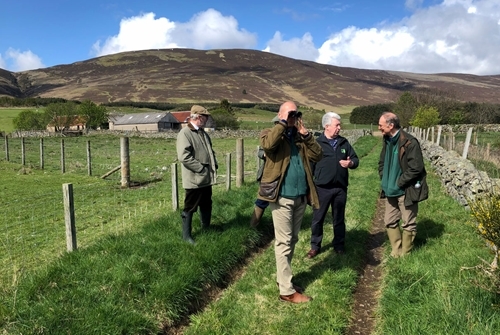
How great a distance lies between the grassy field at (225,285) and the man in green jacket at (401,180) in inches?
13.8

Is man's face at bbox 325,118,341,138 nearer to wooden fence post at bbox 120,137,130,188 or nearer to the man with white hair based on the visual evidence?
the man with white hair

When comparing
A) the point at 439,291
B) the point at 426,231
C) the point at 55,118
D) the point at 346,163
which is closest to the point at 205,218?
the point at 346,163

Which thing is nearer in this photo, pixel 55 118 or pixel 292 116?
pixel 292 116

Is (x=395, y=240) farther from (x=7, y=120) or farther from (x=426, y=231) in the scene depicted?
(x=7, y=120)

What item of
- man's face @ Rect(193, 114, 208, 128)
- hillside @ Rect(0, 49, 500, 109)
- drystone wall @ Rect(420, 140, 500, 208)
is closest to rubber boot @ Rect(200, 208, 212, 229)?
man's face @ Rect(193, 114, 208, 128)

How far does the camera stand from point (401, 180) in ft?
18.4

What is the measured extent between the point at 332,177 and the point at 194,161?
7.18 feet

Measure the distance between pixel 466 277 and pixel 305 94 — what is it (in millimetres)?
157592

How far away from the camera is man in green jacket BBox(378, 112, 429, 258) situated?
5.56 m

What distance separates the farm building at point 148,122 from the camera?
8131 cm

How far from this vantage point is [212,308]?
4.68 m

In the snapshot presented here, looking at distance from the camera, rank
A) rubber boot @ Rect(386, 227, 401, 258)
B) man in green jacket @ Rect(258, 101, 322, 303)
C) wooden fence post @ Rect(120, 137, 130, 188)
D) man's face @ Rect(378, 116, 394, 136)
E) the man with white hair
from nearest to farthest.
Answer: man in green jacket @ Rect(258, 101, 322, 303) < man's face @ Rect(378, 116, 394, 136) < rubber boot @ Rect(386, 227, 401, 258) < the man with white hair < wooden fence post @ Rect(120, 137, 130, 188)

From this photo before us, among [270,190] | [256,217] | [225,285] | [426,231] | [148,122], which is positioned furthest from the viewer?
[148,122]

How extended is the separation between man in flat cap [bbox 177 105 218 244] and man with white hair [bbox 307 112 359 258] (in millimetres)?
1754
